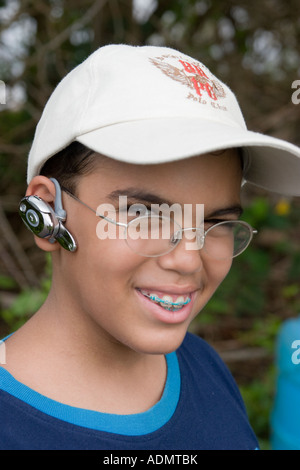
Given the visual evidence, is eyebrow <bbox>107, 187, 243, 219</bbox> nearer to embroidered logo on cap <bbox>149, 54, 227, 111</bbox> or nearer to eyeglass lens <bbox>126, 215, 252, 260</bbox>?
eyeglass lens <bbox>126, 215, 252, 260</bbox>

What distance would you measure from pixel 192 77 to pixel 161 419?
2.55ft

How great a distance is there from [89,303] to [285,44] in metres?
4.26

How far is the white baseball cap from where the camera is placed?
1.00m

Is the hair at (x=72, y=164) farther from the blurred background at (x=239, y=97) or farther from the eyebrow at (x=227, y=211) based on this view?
the blurred background at (x=239, y=97)

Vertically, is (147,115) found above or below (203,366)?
above

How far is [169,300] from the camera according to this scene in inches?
43.4

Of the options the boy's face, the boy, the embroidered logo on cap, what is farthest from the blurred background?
the embroidered logo on cap

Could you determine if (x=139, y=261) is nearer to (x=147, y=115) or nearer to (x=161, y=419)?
(x=147, y=115)

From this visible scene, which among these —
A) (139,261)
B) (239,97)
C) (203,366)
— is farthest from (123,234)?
(239,97)

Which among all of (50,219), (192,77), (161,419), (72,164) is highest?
(192,77)

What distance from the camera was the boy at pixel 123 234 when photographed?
104 centimetres

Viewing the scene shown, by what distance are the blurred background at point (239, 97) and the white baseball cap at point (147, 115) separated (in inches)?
68.8
